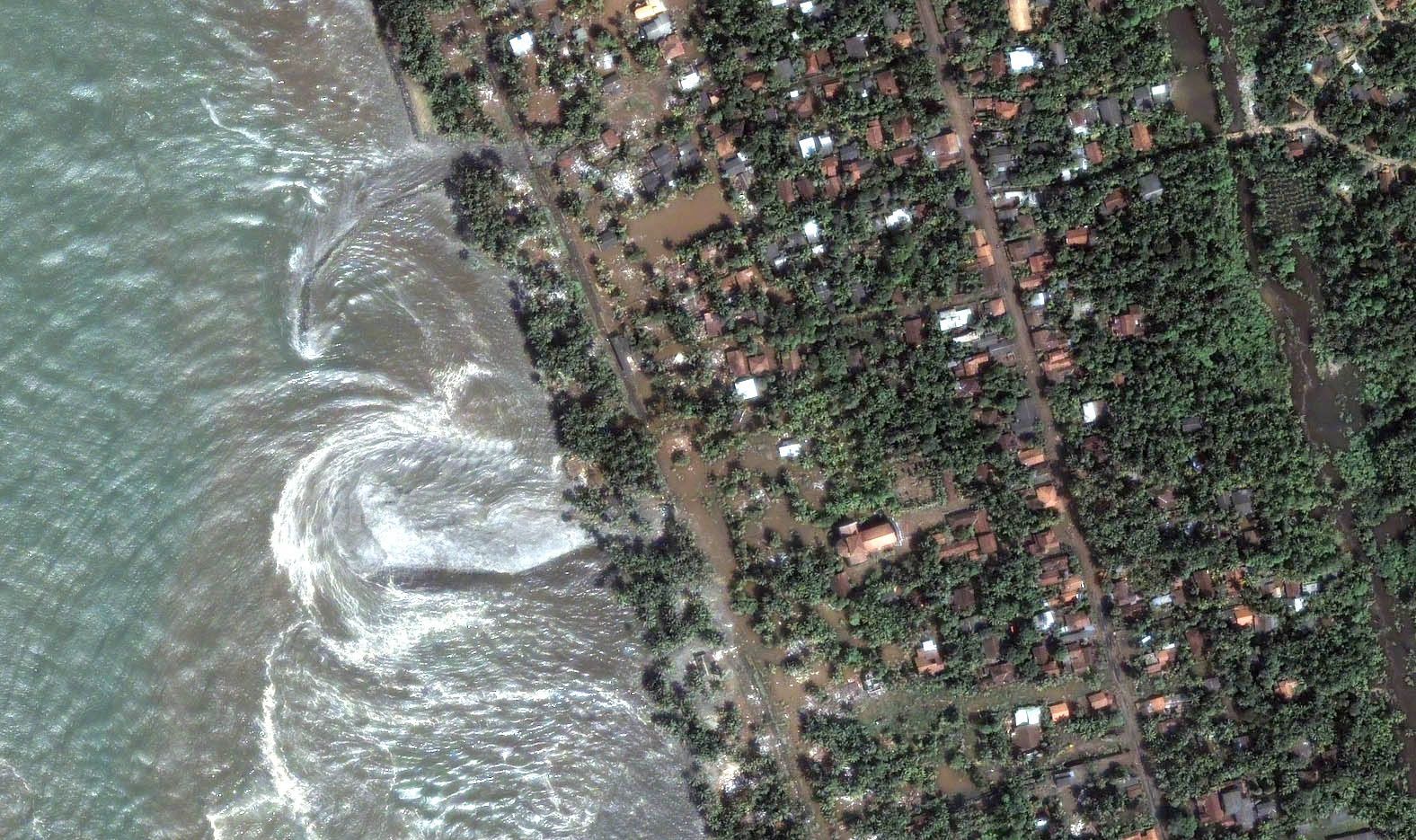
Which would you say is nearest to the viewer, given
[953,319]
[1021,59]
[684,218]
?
[1021,59]

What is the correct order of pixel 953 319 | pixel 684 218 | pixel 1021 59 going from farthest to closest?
pixel 684 218 → pixel 953 319 → pixel 1021 59

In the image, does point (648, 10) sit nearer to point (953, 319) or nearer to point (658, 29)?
point (658, 29)

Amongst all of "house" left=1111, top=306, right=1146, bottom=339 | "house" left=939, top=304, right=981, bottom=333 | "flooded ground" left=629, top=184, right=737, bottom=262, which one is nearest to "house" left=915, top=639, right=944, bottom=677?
"house" left=939, top=304, right=981, bottom=333

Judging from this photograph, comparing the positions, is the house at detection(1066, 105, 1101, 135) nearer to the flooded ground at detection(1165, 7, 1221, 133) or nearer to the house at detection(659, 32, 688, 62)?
the flooded ground at detection(1165, 7, 1221, 133)

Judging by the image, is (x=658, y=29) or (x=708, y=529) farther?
(x=708, y=529)

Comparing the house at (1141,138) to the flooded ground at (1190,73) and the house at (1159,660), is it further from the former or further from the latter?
the house at (1159,660)

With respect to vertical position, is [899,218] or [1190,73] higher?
[1190,73]

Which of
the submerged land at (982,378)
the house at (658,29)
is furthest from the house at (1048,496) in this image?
the house at (658,29)

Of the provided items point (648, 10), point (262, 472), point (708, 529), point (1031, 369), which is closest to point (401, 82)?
point (648, 10)
